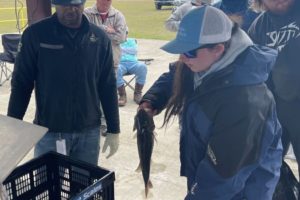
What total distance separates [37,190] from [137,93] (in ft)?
16.6

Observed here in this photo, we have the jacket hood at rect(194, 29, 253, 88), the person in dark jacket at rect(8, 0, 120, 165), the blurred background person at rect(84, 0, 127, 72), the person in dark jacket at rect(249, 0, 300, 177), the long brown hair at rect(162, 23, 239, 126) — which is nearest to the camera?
the jacket hood at rect(194, 29, 253, 88)

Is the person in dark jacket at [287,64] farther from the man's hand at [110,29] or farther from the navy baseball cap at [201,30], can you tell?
the man's hand at [110,29]

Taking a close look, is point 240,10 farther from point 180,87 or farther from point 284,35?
point 180,87

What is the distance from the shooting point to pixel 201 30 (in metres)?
2.02

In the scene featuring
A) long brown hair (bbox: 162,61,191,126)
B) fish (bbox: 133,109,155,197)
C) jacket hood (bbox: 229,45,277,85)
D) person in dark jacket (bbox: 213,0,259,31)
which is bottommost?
fish (bbox: 133,109,155,197)

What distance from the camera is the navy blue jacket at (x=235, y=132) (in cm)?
193

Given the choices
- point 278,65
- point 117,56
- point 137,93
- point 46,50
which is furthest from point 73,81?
point 137,93

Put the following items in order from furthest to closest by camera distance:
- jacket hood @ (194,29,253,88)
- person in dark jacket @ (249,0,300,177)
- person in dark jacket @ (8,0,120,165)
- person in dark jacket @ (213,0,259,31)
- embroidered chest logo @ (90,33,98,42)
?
1. person in dark jacket @ (213,0,259,31)
2. person in dark jacket @ (249,0,300,177)
3. embroidered chest logo @ (90,33,98,42)
4. person in dark jacket @ (8,0,120,165)
5. jacket hood @ (194,29,253,88)

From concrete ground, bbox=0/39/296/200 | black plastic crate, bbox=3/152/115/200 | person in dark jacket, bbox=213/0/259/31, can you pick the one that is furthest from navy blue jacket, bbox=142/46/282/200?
concrete ground, bbox=0/39/296/200

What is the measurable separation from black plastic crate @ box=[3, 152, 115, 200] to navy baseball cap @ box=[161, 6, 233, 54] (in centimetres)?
72

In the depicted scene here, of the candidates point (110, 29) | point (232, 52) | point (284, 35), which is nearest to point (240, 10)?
point (284, 35)

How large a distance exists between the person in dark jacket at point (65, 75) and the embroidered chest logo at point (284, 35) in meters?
1.31

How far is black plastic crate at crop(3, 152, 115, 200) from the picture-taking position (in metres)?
2.13

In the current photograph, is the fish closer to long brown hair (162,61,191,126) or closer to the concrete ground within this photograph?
long brown hair (162,61,191,126)
